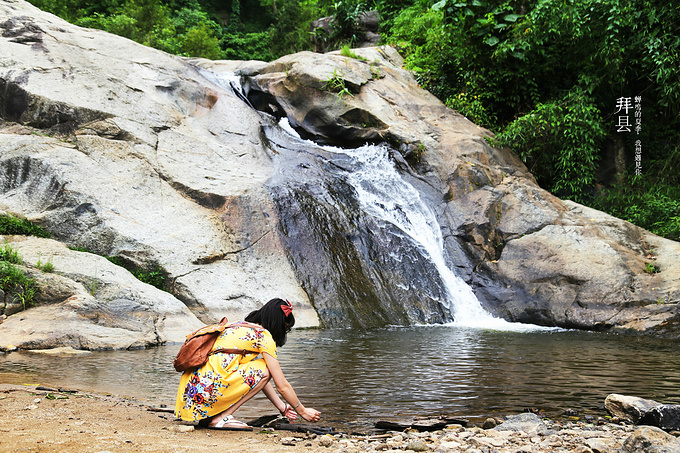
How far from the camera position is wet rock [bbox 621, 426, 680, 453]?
2.49m

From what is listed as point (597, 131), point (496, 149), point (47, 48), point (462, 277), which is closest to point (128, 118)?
point (47, 48)

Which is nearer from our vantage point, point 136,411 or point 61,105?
point 136,411

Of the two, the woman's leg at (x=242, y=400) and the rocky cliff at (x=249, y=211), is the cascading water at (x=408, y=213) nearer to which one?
the rocky cliff at (x=249, y=211)

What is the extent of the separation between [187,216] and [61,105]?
12.8 ft

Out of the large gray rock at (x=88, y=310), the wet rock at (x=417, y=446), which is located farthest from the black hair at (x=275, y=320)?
the large gray rock at (x=88, y=310)

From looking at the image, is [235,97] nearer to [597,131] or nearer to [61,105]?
[61,105]

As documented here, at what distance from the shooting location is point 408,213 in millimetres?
11859

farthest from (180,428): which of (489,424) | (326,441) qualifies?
(489,424)

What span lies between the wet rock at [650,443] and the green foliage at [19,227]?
9.28 metres

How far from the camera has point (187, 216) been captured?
404 inches

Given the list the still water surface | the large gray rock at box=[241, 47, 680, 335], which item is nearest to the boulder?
the still water surface

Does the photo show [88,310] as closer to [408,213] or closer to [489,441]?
[489,441]

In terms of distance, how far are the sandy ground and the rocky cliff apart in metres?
3.08

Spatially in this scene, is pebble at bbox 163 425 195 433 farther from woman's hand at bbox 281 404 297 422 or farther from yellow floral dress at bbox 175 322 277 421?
woman's hand at bbox 281 404 297 422
